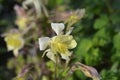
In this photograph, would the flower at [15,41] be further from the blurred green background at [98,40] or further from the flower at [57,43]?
the flower at [57,43]

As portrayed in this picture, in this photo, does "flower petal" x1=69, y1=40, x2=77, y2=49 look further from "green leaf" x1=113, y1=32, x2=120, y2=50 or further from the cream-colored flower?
the cream-colored flower

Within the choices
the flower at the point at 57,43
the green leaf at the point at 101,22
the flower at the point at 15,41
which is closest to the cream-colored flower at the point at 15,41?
the flower at the point at 15,41

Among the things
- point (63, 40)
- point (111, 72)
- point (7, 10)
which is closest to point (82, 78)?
point (111, 72)

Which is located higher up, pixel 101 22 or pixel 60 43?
pixel 60 43

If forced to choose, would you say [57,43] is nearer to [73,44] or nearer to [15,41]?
[73,44]

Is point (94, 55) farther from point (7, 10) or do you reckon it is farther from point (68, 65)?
point (7, 10)

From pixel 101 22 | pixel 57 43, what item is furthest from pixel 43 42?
pixel 101 22

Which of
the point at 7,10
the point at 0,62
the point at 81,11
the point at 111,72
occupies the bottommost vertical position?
the point at 0,62

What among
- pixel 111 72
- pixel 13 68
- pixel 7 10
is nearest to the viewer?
Answer: pixel 111 72
